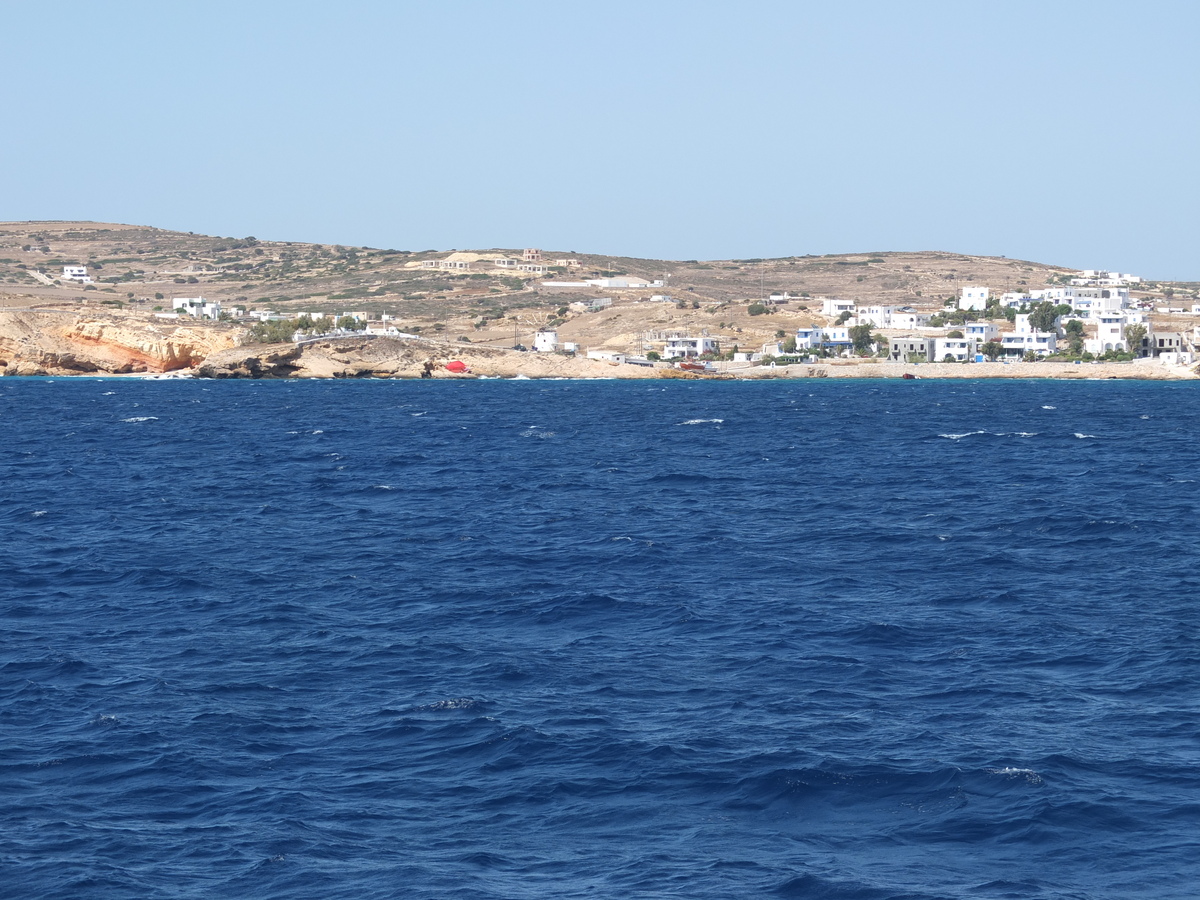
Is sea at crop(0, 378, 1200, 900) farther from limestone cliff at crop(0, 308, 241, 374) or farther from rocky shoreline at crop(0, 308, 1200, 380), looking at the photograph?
limestone cliff at crop(0, 308, 241, 374)

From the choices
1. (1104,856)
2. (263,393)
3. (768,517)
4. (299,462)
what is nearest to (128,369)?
(263,393)

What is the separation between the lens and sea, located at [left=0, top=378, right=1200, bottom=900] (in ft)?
59.7

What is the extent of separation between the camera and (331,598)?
34.2m

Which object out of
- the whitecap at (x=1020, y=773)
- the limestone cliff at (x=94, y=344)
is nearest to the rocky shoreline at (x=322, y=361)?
the limestone cliff at (x=94, y=344)

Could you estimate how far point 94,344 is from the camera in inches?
6914

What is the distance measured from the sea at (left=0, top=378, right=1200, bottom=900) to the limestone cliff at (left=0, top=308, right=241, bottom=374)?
12426 cm

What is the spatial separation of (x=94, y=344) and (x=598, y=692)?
164302 mm

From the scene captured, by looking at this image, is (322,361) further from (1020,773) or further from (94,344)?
(1020,773)

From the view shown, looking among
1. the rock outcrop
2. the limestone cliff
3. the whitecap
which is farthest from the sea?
the limestone cliff

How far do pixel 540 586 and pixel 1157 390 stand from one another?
141969 millimetres

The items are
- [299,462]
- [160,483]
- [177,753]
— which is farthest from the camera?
[299,462]

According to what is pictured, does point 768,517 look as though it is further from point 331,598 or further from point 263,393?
point 263,393

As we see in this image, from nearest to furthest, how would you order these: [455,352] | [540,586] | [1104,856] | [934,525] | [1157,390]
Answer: [1104,856], [540,586], [934,525], [1157,390], [455,352]

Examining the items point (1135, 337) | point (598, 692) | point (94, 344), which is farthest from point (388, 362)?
point (598, 692)
